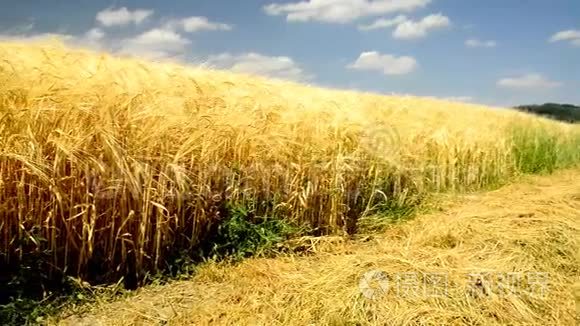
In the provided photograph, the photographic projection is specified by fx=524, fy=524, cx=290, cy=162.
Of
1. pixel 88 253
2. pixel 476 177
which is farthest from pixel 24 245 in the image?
pixel 476 177

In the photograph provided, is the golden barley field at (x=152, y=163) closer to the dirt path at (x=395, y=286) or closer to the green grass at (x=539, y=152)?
the dirt path at (x=395, y=286)

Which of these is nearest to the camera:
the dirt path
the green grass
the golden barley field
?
the dirt path

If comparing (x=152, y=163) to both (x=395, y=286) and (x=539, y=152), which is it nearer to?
(x=395, y=286)

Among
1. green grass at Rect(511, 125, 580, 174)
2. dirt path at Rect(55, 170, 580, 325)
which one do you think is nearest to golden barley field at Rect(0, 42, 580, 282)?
dirt path at Rect(55, 170, 580, 325)

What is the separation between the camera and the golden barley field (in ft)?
8.93

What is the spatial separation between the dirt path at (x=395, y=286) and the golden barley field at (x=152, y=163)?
0.31 m

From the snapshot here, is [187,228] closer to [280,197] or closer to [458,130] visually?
[280,197]

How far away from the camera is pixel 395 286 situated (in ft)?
8.80

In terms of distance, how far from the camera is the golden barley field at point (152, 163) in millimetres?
2723

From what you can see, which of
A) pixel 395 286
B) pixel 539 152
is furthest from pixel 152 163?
pixel 539 152

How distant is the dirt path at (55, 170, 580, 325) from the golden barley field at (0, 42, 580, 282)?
310 mm

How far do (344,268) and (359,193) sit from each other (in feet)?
4.39

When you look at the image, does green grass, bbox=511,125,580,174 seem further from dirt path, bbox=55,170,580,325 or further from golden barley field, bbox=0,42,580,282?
dirt path, bbox=55,170,580,325

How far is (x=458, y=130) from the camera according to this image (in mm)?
6859
